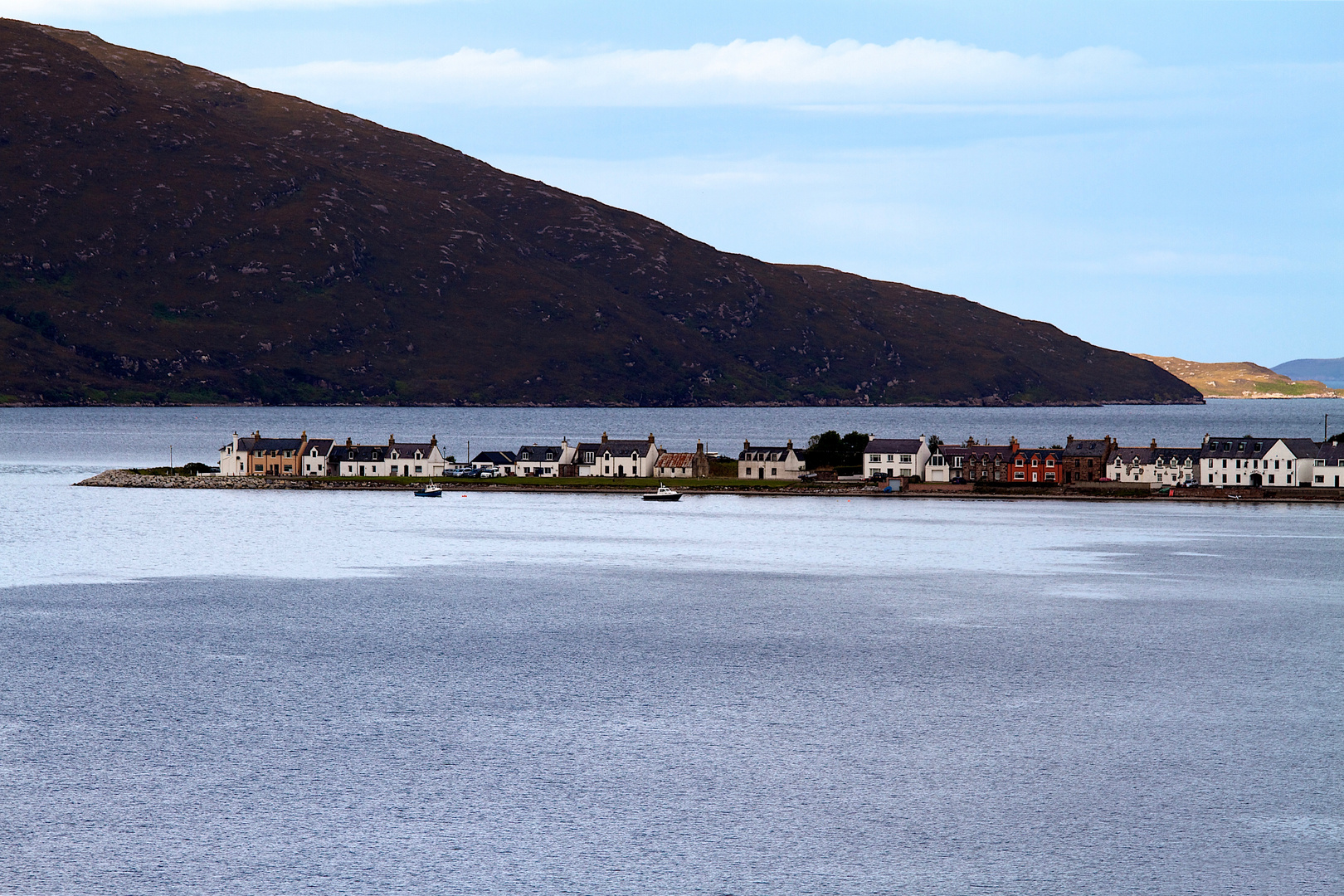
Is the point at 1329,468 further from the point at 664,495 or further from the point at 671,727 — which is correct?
the point at 671,727

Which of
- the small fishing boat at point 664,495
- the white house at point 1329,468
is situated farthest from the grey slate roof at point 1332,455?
the small fishing boat at point 664,495

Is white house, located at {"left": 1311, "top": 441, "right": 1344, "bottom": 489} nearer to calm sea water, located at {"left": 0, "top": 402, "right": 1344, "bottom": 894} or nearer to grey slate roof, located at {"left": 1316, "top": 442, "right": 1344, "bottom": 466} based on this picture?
grey slate roof, located at {"left": 1316, "top": 442, "right": 1344, "bottom": 466}

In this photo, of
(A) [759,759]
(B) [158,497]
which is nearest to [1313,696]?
(A) [759,759]

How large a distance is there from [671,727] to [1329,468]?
166m

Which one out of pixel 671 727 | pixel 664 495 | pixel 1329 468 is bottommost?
pixel 671 727

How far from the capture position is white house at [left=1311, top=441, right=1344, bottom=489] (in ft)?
638

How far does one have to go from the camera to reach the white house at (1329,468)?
19450 cm

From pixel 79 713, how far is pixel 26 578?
170 feet

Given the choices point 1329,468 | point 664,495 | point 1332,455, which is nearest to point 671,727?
point 664,495

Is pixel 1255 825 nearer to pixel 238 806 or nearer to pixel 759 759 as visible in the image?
pixel 759 759

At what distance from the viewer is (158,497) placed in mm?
190625

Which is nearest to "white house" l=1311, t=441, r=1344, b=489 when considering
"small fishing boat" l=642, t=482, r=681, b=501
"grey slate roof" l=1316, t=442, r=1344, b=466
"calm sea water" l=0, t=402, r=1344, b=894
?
"grey slate roof" l=1316, t=442, r=1344, b=466

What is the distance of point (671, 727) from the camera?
5650 centimetres

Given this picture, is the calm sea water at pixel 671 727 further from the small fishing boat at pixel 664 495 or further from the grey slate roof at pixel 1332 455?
the grey slate roof at pixel 1332 455
